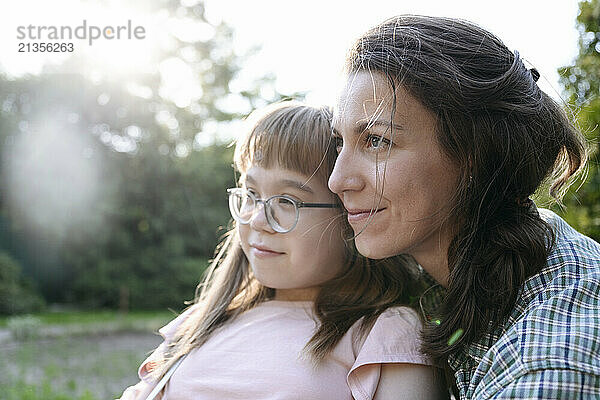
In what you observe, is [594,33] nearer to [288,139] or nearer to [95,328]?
[288,139]

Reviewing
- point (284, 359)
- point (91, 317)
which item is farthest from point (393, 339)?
point (91, 317)

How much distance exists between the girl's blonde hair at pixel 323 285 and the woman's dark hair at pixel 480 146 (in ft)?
1.07

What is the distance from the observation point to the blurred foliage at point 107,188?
12672 mm

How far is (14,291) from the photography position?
38.2ft

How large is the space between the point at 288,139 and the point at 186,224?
13.5 meters

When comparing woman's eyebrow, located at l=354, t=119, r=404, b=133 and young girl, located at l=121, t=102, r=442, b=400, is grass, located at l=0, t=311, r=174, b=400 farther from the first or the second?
woman's eyebrow, located at l=354, t=119, r=404, b=133

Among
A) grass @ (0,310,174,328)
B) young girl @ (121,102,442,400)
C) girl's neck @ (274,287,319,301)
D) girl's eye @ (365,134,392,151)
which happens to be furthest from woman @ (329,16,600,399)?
grass @ (0,310,174,328)

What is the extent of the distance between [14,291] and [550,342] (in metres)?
12.1

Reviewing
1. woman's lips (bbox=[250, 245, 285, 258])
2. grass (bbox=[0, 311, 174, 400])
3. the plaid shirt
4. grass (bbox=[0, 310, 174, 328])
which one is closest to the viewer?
the plaid shirt

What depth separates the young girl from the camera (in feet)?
5.74

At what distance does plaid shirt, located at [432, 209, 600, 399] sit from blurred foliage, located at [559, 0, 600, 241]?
2.86 feet

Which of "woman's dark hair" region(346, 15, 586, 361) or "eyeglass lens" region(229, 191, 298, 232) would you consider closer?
"woman's dark hair" region(346, 15, 586, 361)

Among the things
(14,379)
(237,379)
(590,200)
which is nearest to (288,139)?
(237,379)

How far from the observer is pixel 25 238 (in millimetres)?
12797
